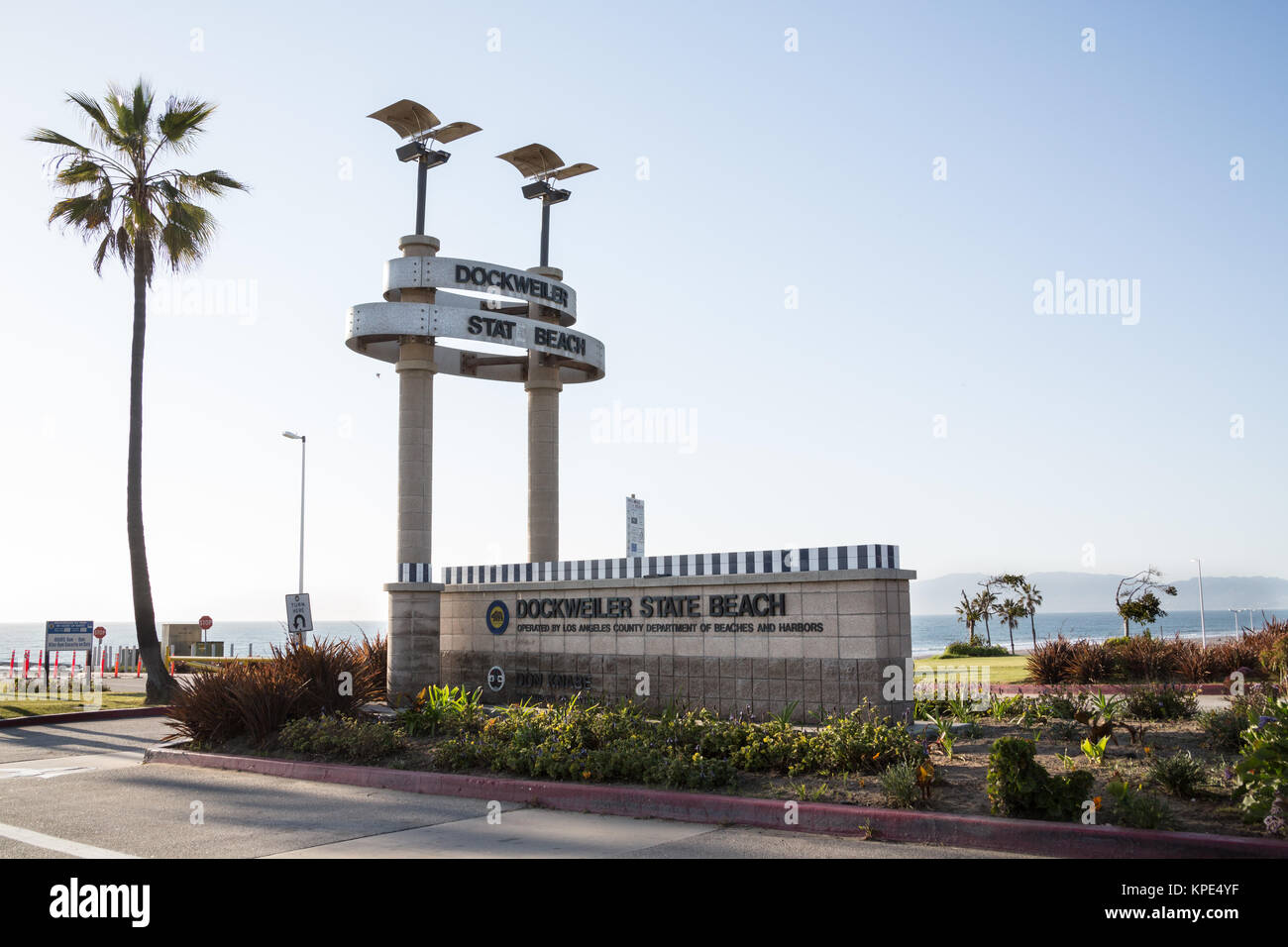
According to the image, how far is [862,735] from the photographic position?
36.7 ft

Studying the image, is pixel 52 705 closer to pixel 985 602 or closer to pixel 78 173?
pixel 78 173

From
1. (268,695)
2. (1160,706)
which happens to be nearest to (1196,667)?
(1160,706)

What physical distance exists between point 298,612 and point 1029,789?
61.2 feet

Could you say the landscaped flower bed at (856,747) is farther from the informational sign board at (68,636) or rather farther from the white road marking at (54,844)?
the informational sign board at (68,636)

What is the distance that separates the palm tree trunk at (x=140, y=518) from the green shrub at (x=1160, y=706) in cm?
2171

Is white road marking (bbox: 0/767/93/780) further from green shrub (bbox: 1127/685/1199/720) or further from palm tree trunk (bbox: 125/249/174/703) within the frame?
green shrub (bbox: 1127/685/1199/720)

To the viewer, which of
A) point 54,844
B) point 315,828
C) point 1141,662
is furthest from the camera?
point 1141,662

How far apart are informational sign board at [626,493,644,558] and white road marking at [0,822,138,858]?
13.3 metres

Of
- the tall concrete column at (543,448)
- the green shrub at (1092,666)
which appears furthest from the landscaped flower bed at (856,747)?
the green shrub at (1092,666)

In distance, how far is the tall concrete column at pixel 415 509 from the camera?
20.7 meters

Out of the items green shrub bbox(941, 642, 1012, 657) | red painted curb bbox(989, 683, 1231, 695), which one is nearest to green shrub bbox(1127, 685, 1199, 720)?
red painted curb bbox(989, 683, 1231, 695)

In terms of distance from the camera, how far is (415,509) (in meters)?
21.9
